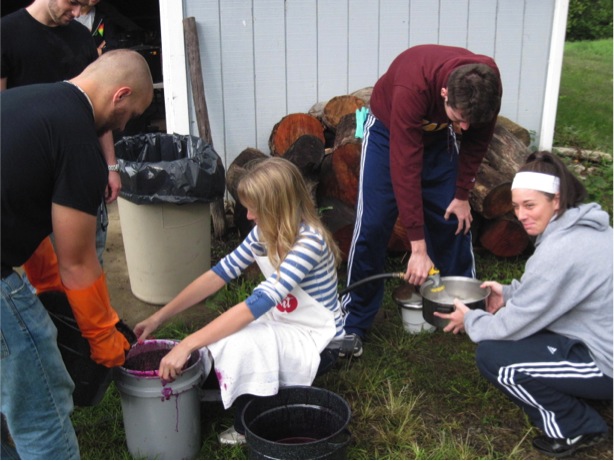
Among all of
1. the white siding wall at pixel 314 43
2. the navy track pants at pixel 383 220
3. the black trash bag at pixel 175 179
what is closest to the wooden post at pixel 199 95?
the white siding wall at pixel 314 43

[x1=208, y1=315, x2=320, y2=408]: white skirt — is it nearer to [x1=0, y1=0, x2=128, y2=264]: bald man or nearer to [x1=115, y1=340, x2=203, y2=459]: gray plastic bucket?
[x1=115, y1=340, x2=203, y2=459]: gray plastic bucket

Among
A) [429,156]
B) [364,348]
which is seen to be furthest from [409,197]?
[364,348]

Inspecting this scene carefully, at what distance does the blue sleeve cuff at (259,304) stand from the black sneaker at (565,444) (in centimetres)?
130

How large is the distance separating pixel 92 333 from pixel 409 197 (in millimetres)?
1570

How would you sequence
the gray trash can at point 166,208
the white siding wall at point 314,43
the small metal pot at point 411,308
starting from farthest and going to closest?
the white siding wall at point 314,43 → the gray trash can at point 166,208 → the small metal pot at point 411,308

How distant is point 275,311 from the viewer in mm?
3094

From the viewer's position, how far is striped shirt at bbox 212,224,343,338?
2812 mm

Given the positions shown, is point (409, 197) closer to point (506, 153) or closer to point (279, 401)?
point (279, 401)

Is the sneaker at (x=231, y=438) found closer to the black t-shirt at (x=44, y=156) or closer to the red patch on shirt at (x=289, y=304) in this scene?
the red patch on shirt at (x=289, y=304)

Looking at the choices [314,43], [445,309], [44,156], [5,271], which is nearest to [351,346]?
[445,309]

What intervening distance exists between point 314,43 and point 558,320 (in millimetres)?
3433

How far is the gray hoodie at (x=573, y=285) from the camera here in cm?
266

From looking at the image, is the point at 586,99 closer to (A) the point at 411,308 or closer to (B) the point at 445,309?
(A) the point at 411,308

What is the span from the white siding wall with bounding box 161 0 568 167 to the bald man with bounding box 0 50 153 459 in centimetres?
310
